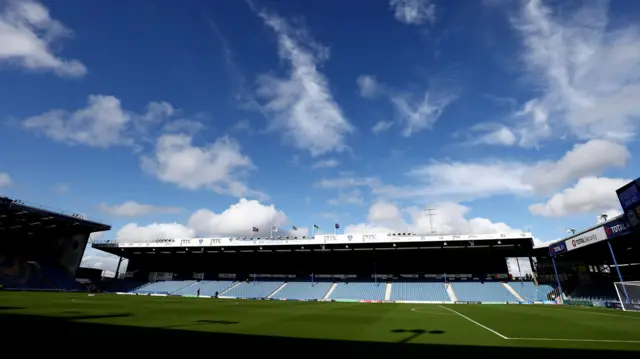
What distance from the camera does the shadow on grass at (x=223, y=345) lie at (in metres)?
8.85

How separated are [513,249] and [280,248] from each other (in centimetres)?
4403

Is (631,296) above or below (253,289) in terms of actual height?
below

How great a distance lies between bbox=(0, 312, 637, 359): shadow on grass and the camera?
8.85 m

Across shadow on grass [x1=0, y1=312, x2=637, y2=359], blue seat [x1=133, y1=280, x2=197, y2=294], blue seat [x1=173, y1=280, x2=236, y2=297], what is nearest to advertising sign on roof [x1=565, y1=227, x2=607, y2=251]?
shadow on grass [x1=0, y1=312, x2=637, y2=359]

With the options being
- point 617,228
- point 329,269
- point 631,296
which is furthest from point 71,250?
point 631,296

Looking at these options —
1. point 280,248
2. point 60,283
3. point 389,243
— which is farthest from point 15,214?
point 389,243

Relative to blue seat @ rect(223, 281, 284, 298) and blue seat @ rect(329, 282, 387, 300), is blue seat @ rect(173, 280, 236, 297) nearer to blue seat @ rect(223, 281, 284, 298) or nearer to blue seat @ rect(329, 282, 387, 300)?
blue seat @ rect(223, 281, 284, 298)

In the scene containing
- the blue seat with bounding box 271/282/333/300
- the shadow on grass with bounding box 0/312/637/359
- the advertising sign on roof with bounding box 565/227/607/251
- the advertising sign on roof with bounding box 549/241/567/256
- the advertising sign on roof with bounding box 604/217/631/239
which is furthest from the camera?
the blue seat with bounding box 271/282/333/300

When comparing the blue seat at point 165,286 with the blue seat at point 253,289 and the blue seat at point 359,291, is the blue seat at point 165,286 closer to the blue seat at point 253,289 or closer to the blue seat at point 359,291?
the blue seat at point 253,289

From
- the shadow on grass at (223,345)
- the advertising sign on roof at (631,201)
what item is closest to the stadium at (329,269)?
the advertising sign on roof at (631,201)

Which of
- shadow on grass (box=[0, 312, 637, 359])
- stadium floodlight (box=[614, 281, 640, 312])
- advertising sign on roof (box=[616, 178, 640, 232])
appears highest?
advertising sign on roof (box=[616, 178, 640, 232])

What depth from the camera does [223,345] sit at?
10.0 meters

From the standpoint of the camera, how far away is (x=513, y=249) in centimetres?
5775

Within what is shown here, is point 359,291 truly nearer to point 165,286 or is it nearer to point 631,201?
point 165,286
